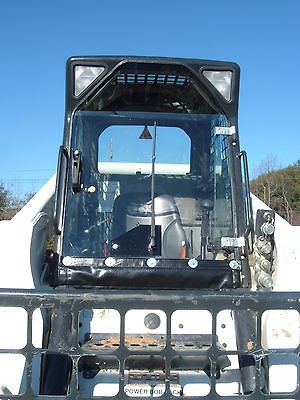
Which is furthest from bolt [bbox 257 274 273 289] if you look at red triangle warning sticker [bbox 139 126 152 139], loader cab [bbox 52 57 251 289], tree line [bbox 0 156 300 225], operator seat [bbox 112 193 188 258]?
tree line [bbox 0 156 300 225]

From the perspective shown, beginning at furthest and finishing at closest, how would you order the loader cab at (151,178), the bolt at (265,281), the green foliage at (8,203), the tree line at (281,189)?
the tree line at (281,189) → the green foliage at (8,203) → the loader cab at (151,178) → the bolt at (265,281)

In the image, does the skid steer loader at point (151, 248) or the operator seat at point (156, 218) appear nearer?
the skid steer loader at point (151, 248)

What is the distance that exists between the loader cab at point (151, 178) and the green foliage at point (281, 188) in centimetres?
3333

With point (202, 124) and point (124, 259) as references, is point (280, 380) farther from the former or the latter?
point (202, 124)

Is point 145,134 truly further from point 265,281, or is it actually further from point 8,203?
point 8,203

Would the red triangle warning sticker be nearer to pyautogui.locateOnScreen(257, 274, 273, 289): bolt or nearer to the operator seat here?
the operator seat

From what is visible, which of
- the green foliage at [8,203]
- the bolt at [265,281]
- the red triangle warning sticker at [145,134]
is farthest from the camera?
the green foliage at [8,203]

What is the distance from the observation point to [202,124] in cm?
446

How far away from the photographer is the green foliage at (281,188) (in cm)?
3828

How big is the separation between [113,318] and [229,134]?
1644mm

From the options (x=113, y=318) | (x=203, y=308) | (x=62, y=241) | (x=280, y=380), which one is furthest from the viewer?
(x=62, y=241)

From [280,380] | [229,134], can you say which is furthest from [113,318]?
[229,134]

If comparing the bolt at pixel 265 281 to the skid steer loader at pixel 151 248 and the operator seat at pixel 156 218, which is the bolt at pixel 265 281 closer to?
the skid steer loader at pixel 151 248

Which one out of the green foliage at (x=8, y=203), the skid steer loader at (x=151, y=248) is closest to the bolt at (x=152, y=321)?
the skid steer loader at (x=151, y=248)
